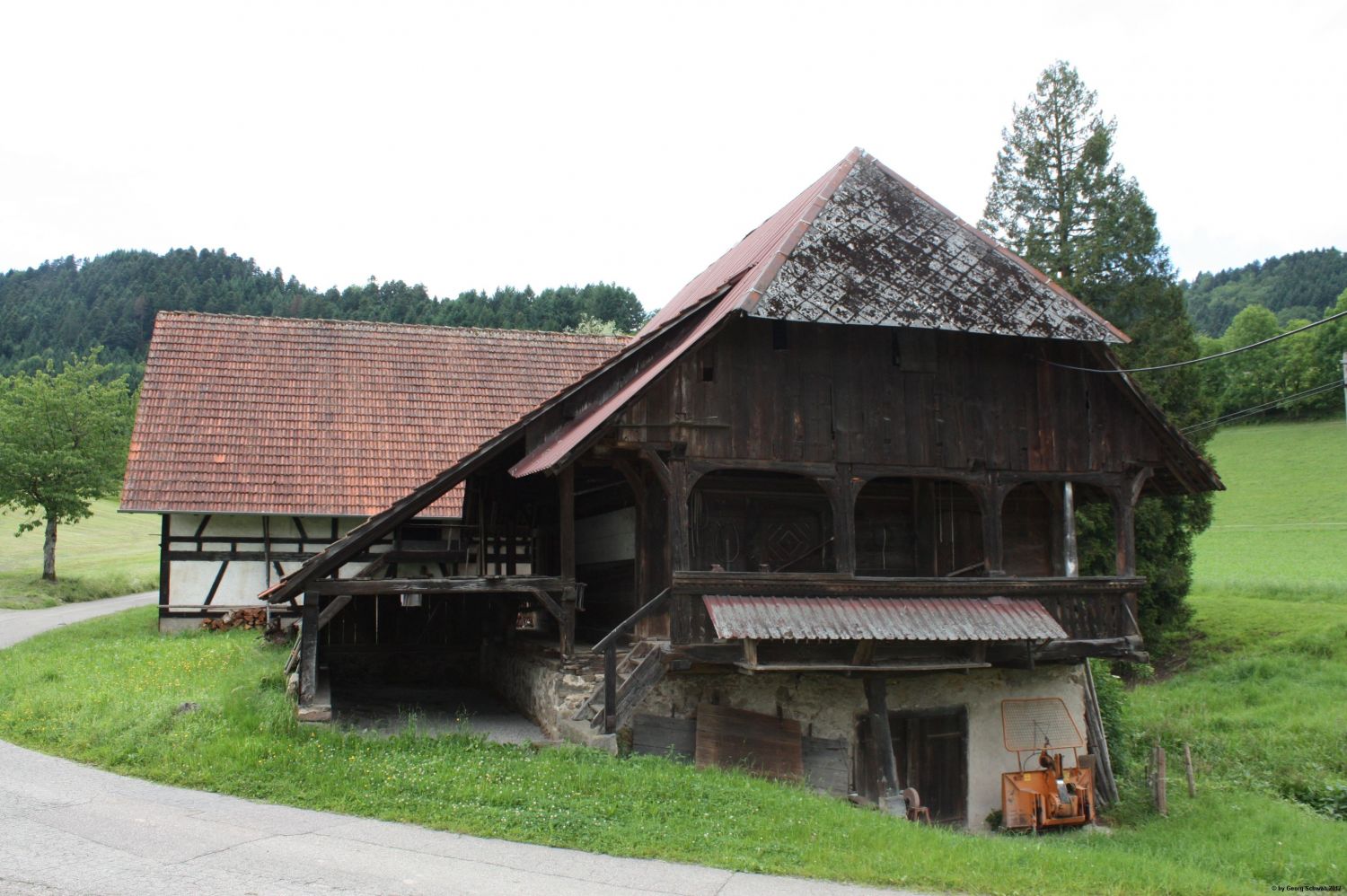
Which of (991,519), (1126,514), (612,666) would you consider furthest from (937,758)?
(612,666)

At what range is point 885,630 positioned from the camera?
1262 centimetres

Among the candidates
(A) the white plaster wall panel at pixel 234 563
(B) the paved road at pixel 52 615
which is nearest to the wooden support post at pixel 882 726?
(A) the white plaster wall panel at pixel 234 563

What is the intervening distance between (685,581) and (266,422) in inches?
501

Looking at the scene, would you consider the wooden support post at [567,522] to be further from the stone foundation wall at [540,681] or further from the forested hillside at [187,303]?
the forested hillside at [187,303]

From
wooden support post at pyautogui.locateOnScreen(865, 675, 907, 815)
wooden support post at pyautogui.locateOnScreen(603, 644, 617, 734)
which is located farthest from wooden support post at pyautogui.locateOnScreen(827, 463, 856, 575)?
wooden support post at pyautogui.locateOnScreen(603, 644, 617, 734)

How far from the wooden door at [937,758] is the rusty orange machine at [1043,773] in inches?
21.9

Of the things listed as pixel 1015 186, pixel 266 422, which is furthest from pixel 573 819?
pixel 1015 186

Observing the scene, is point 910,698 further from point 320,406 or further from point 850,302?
point 320,406

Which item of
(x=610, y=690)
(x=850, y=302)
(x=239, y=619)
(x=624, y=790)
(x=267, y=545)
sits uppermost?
(x=850, y=302)

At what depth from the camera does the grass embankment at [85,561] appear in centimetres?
3161

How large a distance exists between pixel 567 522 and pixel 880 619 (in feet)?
12.4

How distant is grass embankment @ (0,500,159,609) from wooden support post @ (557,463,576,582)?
863 inches

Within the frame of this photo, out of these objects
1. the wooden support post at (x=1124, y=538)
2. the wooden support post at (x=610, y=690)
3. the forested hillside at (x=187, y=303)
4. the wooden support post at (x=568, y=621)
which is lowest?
the wooden support post at (x=610, y=690)

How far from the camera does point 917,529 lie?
15.7m
